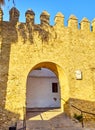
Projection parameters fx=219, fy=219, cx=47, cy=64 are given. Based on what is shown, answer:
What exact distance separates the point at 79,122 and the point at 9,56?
5449mm

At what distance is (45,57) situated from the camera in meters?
13.3

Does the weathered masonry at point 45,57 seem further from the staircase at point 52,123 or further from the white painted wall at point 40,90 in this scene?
the white painted wall at point 40,90

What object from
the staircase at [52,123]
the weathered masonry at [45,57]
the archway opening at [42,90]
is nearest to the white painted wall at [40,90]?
the archway opening at [42,90]

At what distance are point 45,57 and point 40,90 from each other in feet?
18.0

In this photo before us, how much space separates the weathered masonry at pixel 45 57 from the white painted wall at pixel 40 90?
4.02 m

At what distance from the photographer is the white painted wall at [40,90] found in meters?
17.6

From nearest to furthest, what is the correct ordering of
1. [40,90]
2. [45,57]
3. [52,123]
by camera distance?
[52,123]
[45,57]
[40,90]

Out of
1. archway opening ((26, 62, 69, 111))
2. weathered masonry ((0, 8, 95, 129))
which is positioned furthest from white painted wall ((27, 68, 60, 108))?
weathered masonry ((0, 8, 95, 129))

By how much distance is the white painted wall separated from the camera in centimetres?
1758

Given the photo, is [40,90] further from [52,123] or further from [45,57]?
[52,123]

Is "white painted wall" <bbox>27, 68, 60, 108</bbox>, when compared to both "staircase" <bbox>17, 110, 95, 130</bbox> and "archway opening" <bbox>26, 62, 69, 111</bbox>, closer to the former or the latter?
"archway opening" <bbox>26, 62, 69, 111</bbox>

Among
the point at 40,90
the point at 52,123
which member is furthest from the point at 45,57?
the point at 40,90

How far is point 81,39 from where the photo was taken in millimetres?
14422

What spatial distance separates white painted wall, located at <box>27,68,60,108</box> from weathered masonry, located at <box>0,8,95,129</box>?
4016mm
